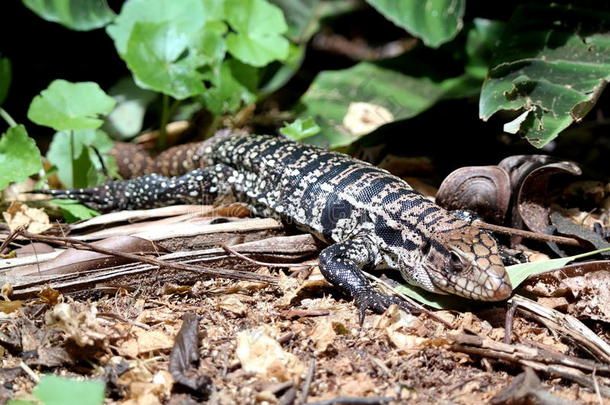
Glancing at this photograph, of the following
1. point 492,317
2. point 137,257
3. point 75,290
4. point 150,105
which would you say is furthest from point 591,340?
point 150,105

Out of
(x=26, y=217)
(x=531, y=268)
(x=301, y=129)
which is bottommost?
(x=26, y=217)

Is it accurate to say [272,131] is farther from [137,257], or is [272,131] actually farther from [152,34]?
[137,257]

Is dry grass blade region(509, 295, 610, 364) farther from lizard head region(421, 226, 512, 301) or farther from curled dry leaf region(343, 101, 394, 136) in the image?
curled dry leaf region(343, 101, 394, 136)

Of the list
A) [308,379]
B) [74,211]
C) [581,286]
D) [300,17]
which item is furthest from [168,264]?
[300,17]

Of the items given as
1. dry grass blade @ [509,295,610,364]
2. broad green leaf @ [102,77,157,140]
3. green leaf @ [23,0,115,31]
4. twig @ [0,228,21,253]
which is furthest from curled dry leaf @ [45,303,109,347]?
green leaf @ [23,0,115,31]

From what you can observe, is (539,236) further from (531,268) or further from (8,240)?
(8,240)

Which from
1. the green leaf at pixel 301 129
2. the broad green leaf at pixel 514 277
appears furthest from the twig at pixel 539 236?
the green leaf at pixel 301 129

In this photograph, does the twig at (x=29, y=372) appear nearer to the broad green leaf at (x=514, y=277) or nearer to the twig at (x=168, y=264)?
the twig at (x=168, y=264)
